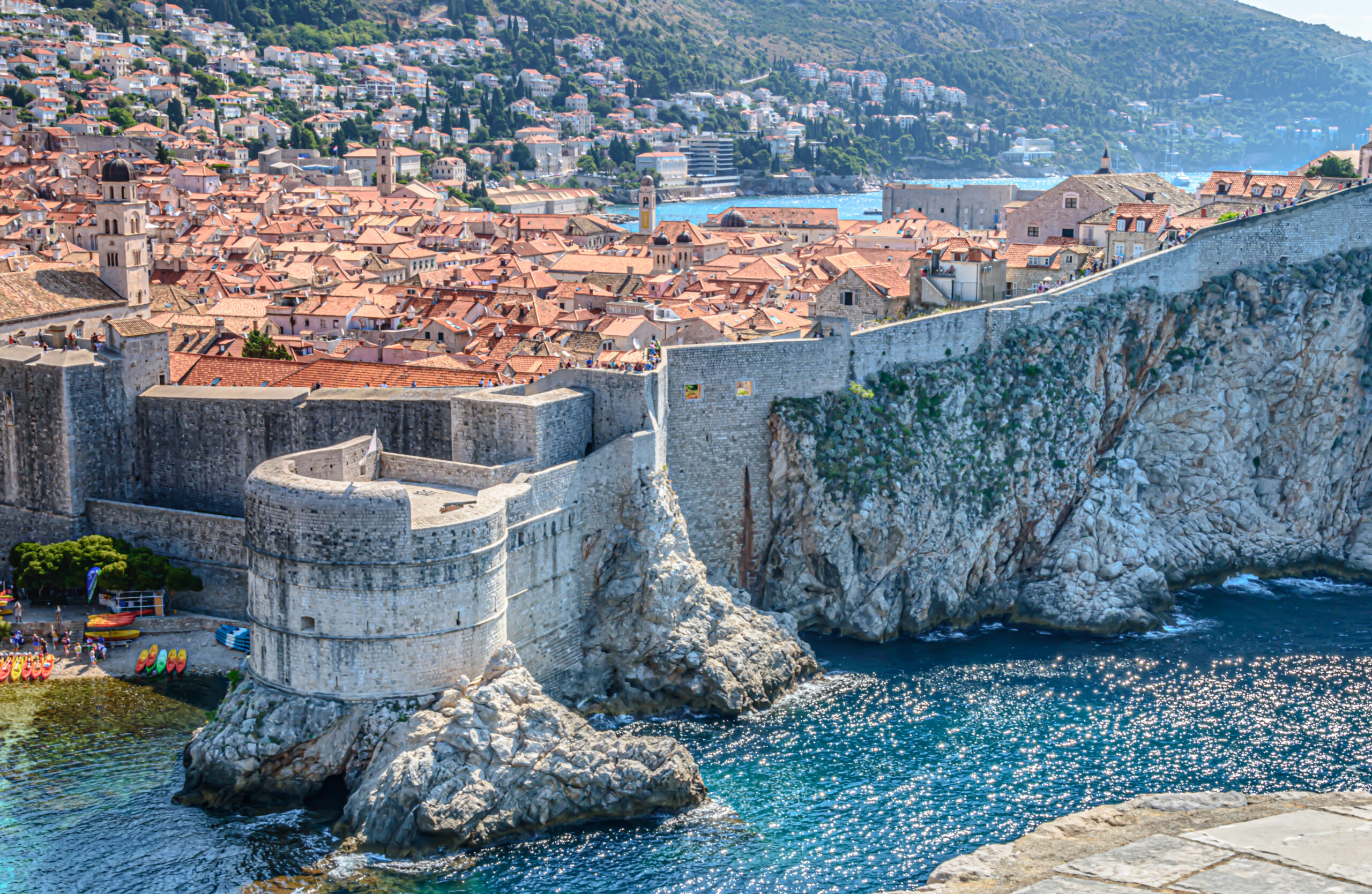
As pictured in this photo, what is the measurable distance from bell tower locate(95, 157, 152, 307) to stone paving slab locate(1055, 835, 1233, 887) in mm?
40198

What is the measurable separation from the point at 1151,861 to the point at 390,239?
84009 millimetres

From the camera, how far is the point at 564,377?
40281mm

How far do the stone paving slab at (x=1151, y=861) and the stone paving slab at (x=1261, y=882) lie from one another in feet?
1.20

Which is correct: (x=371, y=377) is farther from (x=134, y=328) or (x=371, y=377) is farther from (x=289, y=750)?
(x=289, y=750)

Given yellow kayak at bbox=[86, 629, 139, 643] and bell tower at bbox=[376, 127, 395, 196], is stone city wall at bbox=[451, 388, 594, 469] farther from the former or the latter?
bell tower at bbox=[376, 127, 395, 196]

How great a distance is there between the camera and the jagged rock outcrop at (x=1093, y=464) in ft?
144

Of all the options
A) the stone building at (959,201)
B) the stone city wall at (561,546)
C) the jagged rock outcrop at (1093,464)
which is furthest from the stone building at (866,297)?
the stone building at (959,201)

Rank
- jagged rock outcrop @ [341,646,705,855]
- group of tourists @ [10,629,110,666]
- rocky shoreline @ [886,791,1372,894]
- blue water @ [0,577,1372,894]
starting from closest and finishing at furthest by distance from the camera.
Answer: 1. rocky shoreline @ [886,791,1372,894]
2. blue water @ [0,577,1372,894]
3. jagged rock outcrop @ [341,646,705,855]
4. group of tourists @ [10,629,110,666]

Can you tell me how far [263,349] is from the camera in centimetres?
5788

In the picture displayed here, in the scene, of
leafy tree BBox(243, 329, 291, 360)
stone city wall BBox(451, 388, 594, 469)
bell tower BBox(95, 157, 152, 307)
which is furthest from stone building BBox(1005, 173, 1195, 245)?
bell tower BBox(95, 157, 152, 307)

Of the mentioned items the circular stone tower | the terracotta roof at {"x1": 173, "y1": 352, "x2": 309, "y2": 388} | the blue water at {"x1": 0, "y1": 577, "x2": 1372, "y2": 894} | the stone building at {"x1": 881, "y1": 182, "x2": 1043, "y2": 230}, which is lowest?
the blue water at {"x1": 0, "y1": 577, "x2": 1372, "y2": 894}

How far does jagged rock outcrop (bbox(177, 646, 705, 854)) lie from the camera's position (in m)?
31.9

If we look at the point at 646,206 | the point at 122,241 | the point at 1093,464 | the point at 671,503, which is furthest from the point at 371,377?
the point at 646,206

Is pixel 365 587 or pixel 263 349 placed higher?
pixel 263 349
